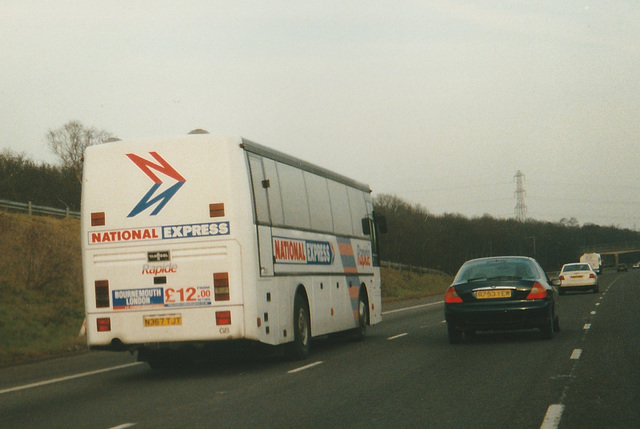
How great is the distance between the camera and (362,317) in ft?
65.9

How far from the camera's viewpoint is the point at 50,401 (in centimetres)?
1121

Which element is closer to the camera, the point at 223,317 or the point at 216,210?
the point at 223,317

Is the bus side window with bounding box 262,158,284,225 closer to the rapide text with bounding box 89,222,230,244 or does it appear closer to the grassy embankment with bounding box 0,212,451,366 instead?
the rapide text with bounding box 89,222,230,244

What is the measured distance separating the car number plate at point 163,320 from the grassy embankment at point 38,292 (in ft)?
17.8

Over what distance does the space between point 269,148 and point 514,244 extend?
404 feet

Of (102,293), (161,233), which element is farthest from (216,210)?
(102,293)

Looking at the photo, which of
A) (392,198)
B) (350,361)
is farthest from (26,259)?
(392,198)

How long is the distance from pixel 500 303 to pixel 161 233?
6630mm

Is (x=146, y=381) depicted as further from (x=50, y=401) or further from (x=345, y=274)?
(x=345, y=274)

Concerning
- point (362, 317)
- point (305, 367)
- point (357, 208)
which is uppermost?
point (357, 208)

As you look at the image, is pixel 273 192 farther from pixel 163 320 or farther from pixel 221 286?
pixel 163 320


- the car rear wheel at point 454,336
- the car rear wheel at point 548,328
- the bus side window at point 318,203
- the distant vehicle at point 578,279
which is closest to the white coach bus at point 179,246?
the bus side window at point 318,203

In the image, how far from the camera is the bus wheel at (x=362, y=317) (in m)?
19.9

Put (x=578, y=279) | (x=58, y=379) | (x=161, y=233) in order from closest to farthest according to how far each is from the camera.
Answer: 1. (x=161, y=233)
2. (x=58, y=379)
3. (x=578, y=279)
